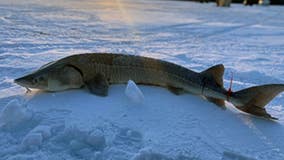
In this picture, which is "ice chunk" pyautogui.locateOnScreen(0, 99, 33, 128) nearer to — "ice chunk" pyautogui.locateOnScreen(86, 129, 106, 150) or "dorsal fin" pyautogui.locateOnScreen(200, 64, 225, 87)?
"ice chunk" pyautogui.locateOnScreen(86, 129, 106, 150)

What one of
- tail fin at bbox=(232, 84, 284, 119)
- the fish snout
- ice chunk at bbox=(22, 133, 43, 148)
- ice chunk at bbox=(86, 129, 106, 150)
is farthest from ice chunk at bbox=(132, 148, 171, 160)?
the fish snout

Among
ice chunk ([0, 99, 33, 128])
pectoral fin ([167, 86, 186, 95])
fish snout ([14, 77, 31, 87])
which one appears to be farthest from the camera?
pectoral fin ([167, 86, 186, 95])

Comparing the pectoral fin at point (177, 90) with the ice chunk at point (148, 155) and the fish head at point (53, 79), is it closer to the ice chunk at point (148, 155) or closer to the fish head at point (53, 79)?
the fish head at point (53, 79)

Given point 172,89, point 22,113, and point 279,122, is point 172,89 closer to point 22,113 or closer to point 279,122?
point 279,122

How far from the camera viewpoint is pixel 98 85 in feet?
9.68

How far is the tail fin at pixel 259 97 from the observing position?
274 centimetres

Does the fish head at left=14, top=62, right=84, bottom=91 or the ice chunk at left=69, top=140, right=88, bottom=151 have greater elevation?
the fish head at left=14, top=62, right=84, bottom=91

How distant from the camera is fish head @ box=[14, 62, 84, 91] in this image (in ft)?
9.33

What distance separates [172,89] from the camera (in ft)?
10.2

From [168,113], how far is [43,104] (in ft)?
2.88

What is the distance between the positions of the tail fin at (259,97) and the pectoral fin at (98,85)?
3.33ft

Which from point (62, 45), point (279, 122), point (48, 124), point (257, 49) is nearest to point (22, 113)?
point (48, 124)

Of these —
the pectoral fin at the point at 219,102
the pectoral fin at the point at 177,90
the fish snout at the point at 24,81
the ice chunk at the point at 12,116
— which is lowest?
the pectoral fin at the point at 219,102

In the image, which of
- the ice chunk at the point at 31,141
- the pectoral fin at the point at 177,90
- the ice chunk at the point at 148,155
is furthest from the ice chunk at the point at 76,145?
the pectoral fin at the point at 177,90
